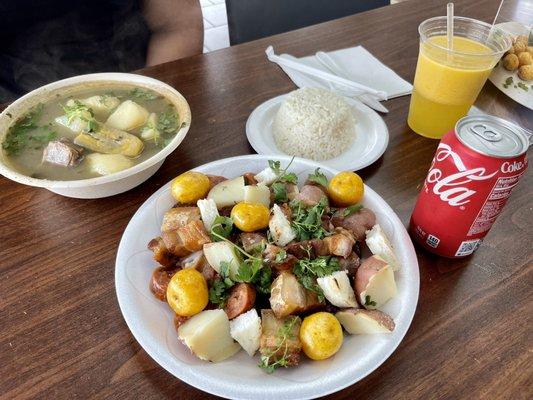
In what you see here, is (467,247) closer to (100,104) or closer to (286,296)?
(286,296)

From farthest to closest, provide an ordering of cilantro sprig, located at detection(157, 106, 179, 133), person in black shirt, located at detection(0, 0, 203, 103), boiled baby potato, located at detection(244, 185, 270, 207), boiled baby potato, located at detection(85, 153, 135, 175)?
person in black shirt, located at detection(0, 0, 203, 103) < cilantro sprig, located at detection(157, 106, 179, 133) < boiled baby potato, located at detection(85, 153, 135, 175) < boiled baby potato, located at detection(244, 185, 270, 207)

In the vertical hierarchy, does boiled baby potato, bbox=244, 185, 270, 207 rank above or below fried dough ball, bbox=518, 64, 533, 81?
above

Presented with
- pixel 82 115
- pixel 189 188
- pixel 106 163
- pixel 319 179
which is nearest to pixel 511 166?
pixel 319 179

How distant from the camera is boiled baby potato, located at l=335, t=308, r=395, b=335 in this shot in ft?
2.15

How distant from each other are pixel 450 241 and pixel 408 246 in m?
0.10

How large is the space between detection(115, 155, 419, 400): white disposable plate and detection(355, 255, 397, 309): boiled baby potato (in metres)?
0.02

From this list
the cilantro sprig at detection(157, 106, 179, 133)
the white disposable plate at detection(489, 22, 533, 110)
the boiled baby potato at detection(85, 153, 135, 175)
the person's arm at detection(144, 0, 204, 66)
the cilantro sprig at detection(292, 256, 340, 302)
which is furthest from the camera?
the person's arm at detection(144, 0, 204, 66)

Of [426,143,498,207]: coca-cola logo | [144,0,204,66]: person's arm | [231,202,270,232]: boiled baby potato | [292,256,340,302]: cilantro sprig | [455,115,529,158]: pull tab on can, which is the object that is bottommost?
[144,0,204,66]: person's arm

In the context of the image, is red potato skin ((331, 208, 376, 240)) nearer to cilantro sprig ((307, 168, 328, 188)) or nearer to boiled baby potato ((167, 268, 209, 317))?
cilantro sprig ((307, 168, 328, 188))

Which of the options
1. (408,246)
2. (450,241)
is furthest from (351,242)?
(450,241)

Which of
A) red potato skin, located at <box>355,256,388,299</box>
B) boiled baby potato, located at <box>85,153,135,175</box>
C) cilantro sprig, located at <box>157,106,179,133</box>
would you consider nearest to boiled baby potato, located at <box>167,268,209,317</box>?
red potato skin, located at <box>355,256,388,299</box>

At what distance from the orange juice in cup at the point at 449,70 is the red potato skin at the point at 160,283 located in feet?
2.72

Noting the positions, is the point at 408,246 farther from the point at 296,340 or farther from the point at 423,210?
the point at 296,340

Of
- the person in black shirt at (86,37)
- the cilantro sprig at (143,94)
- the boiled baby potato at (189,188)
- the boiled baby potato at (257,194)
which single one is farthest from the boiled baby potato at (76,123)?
the person in black shirt at (86,37)
